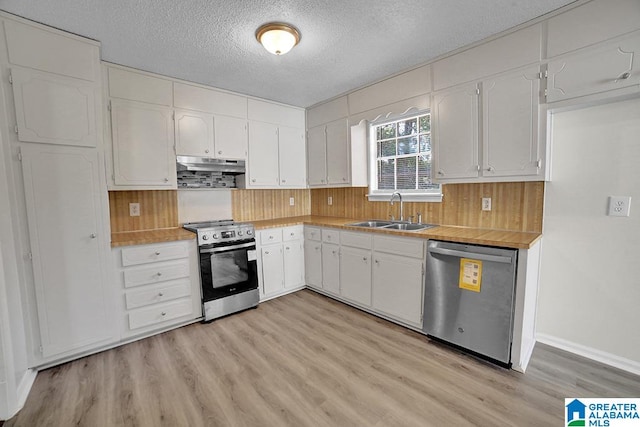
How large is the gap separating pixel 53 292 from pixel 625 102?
14.2ft

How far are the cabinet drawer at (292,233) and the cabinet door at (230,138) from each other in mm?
1042

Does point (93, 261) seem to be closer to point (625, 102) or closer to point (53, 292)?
point (53, 292)

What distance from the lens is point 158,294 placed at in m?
2.57

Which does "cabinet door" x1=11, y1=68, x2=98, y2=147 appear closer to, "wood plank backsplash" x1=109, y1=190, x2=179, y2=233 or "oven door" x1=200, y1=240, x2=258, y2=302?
"wood plank backsplash" x1=109, y1=190, x2=179, y2=233

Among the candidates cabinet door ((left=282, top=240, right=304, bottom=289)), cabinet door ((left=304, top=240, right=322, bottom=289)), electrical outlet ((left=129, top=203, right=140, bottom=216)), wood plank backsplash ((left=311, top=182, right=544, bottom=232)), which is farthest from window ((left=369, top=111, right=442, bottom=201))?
electrical outlet ((left=129, top=203, right=140, bottom=216))

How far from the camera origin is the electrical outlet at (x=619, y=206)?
6.37 ft

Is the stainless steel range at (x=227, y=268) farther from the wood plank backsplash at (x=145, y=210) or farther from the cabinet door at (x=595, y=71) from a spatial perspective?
the cabinet door at (x=595, y=71)

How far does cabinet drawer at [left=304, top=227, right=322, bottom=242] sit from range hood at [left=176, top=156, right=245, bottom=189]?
1.09 meters

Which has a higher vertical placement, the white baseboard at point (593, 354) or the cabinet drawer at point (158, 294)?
the cabinet drawer at point (158, 294)

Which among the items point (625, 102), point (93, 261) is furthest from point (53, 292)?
point (625, 102)

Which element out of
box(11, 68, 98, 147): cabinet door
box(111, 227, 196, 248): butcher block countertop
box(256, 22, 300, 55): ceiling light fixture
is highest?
box(256, 22, 300, 55): ceiling light fixture

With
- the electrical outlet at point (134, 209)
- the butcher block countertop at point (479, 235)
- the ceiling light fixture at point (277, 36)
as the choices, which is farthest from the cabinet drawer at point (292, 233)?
the ceiling light fixture at point (277, 36)

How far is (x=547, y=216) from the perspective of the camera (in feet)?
7.46

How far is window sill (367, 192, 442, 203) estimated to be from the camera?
9.41 ft
